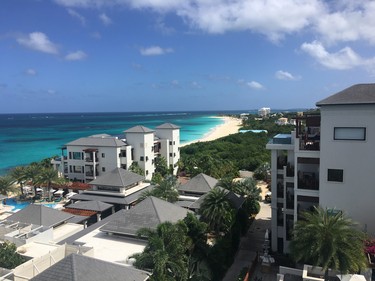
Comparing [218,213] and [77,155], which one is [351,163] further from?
[77,155]

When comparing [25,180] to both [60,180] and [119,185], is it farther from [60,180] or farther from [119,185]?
[119,185]

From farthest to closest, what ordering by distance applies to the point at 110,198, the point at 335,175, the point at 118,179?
1. the point at 118,179
2. the point at 110,198
3. the point at 335,175

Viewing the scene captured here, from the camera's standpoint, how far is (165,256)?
15.9 metres

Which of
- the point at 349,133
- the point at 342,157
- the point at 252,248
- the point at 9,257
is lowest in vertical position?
the point at 252,248

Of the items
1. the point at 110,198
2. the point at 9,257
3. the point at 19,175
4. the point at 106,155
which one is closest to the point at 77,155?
the point at 106,155

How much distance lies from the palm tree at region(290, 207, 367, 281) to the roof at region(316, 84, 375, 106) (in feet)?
24.3

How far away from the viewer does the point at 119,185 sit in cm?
3522

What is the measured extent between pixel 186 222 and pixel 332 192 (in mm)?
10133

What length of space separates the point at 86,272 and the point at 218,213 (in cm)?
1177

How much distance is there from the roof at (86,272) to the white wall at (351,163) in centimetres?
1368

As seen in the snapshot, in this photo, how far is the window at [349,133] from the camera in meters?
20.2

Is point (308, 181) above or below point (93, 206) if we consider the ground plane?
above

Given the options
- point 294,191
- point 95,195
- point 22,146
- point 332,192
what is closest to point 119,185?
point 95,195

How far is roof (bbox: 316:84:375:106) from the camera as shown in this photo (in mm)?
19891
